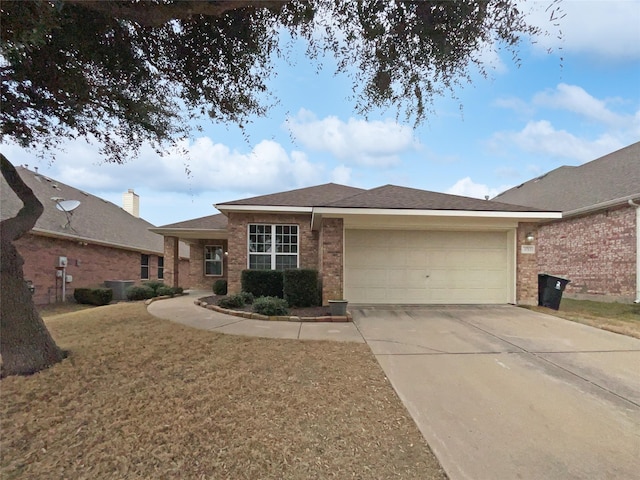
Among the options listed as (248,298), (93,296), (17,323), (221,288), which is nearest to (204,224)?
(221,288)

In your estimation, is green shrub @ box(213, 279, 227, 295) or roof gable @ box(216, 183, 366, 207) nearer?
roof gable @ box(216, 183, 366, 207)

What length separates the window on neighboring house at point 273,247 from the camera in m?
11.8

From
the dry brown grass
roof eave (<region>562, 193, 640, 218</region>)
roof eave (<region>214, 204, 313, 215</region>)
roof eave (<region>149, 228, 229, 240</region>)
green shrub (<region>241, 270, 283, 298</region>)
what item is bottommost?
the dry brown grass

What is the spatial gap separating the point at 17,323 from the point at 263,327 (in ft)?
12.7

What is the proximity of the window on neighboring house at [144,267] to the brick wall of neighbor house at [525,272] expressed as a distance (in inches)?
751

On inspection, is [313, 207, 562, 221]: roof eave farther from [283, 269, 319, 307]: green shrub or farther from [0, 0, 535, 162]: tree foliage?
[0, 0, 535, 162]: tree foliage

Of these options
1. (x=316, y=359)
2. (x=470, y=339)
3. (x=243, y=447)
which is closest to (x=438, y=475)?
(x=243, y=447)

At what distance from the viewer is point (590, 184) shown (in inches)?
589

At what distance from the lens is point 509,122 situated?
8.49 metres

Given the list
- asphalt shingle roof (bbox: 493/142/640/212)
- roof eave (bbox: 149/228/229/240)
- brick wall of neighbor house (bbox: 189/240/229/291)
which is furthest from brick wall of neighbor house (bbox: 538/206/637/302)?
brick wall of neighbor house (bbox: 189/240/229/291)

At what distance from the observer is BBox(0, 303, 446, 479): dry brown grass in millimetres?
2514

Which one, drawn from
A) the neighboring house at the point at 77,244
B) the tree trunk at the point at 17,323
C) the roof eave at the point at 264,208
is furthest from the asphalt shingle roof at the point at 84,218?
the tree trunk at the point at 17,323

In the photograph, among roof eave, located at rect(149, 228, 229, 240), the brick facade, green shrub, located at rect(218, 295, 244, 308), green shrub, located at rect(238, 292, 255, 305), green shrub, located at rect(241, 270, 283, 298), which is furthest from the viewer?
the brick facade

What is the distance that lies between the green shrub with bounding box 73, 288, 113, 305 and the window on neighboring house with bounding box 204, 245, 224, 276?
4.42 meters
